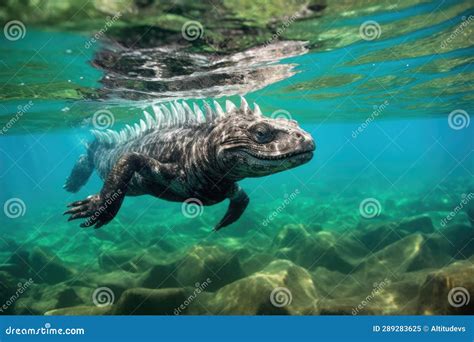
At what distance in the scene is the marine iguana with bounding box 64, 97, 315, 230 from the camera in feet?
20.5

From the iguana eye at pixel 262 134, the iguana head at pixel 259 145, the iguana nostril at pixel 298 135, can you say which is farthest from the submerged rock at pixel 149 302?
the iguana nostril at pixel 298 135

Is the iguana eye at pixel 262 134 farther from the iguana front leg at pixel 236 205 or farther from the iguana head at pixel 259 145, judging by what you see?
the iguana front leg at pixel 236 205

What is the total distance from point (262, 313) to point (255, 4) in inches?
281

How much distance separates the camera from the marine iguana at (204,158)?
20.5ft

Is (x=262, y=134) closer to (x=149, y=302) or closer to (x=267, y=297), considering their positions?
(x=267, y=297)

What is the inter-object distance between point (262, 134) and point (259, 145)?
200 millimetres

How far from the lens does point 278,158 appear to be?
6.12m

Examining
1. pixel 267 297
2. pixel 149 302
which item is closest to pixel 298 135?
pixel 267 297

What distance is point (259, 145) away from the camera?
249 inches

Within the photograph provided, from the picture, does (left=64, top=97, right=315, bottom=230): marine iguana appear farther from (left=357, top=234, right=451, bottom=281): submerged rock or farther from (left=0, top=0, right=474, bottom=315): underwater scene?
(left=357, top=234, right=451, bottom=281): submerged rock

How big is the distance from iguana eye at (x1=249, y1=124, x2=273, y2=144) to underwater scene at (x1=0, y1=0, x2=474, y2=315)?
3 centimetres

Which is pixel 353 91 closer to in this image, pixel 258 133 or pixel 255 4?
pixel 255 4

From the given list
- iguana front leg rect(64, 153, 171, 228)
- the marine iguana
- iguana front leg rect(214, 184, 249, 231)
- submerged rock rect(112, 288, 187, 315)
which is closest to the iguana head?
the marine iguana

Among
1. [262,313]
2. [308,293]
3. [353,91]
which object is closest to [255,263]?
[308,293]
